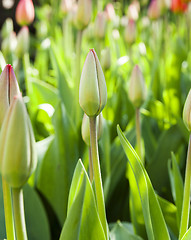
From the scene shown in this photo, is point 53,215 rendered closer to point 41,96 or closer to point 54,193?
point 54,193

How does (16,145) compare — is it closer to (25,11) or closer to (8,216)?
(8,216)

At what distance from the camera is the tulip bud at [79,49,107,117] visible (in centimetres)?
38

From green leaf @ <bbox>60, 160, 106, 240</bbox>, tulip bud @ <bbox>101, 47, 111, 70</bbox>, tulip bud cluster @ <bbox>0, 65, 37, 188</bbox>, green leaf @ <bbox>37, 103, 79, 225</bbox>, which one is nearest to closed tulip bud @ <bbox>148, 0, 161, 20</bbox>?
tulip bud @ <bbox>101, 47, 111, 70</bbox>

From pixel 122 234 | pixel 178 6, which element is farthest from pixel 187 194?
pixel 178 6

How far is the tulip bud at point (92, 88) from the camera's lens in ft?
1.24

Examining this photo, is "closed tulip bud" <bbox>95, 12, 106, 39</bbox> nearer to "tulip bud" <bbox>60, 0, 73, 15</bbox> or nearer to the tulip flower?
"tulip bud" <bbox>60, 0, 73, 15</bbox>

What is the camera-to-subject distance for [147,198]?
0.45 metres

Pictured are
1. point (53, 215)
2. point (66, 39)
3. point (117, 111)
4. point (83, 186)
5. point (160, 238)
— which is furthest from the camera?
point (66, 39)

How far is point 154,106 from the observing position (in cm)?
109

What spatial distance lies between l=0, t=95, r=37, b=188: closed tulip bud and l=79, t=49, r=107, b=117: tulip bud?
110mm

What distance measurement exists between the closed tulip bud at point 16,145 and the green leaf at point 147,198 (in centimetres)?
17

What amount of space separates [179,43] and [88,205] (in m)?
0.93

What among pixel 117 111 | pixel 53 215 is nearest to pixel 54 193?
pixel 53 215

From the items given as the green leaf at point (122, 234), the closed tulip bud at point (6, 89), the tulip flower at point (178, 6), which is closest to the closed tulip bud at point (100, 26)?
the tulip flower at point (178, 6)
